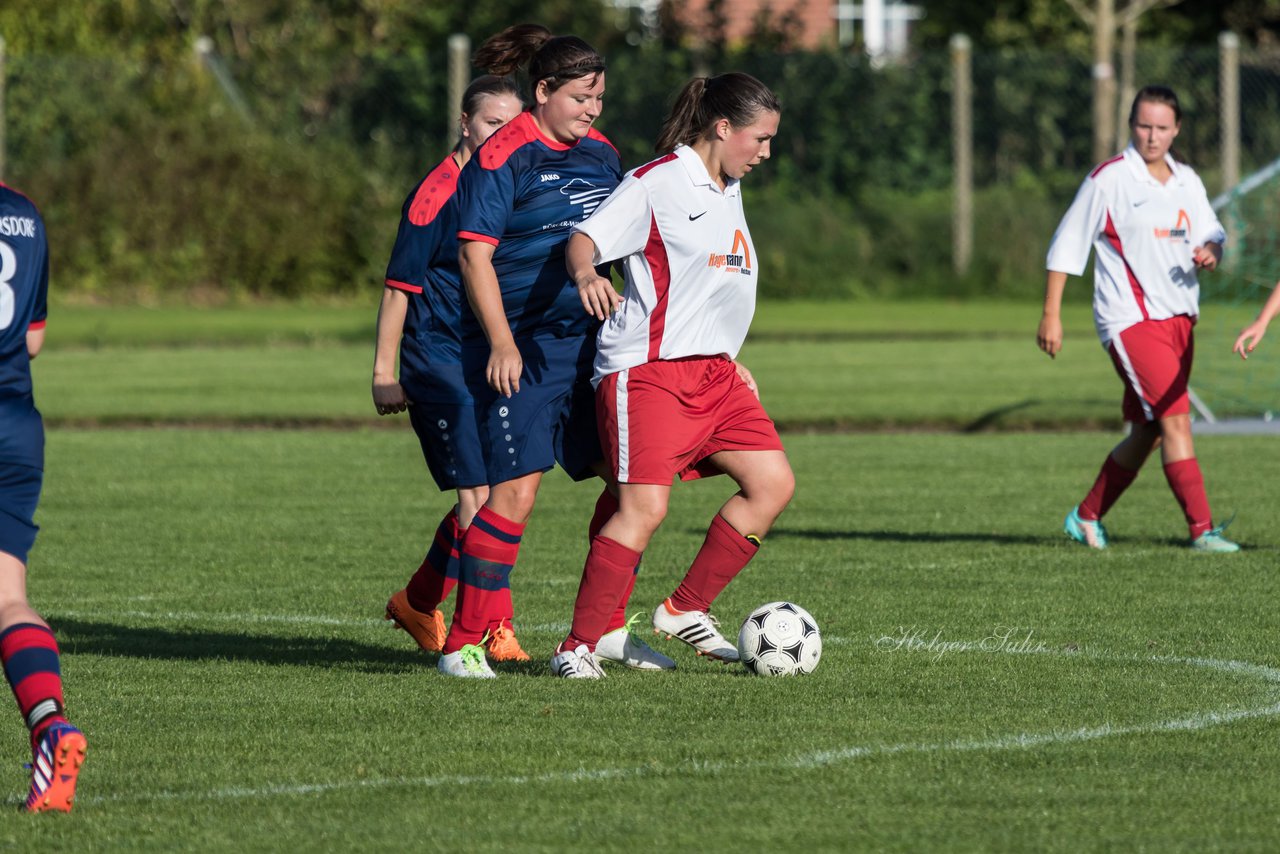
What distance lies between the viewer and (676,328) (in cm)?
652

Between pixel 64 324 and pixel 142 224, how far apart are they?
284 centimetres

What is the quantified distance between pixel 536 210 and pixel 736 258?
0.65 metres

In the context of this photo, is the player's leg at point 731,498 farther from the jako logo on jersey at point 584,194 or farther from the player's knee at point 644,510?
the jako logo on jersey at point 584,194

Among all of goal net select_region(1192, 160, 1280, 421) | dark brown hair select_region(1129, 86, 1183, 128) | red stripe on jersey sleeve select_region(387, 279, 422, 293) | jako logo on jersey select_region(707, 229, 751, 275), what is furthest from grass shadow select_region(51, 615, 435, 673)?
goal net select_region(1192, 160, 1280, 421)

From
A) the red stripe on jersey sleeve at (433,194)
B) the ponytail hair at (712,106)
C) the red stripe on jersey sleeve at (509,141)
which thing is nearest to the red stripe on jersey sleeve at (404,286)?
the red stripe on jersey sleeve at (433,194)

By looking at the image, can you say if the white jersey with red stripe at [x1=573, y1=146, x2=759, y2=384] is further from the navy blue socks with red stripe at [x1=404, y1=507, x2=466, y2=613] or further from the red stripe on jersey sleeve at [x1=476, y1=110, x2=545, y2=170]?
the navy blue socks with red stripe at [x1=404, y1=507, x2=466, y2=613]

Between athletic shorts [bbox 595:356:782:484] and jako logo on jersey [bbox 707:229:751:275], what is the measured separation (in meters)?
0.29

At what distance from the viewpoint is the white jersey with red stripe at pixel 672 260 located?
6.42 meters

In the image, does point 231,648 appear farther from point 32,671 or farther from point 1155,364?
point 1155,364

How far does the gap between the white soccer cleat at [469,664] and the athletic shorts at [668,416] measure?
0.75 meters

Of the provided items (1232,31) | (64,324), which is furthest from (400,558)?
(1232,31)

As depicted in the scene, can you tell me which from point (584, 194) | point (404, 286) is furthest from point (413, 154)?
point (584, 194)

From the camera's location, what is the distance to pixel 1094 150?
27656 millimetres

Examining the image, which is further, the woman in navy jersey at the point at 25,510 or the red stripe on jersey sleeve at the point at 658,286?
the red stripe on jersey sleeve at the point at 658,286
